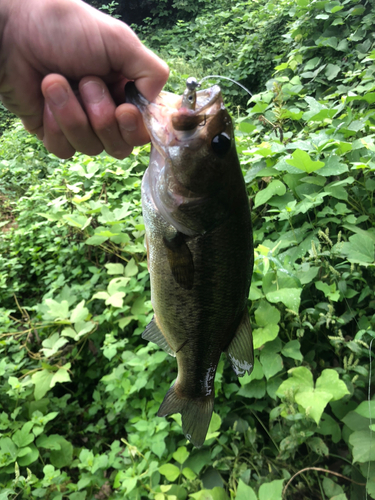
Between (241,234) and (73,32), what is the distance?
1.07 m

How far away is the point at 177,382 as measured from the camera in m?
1.38

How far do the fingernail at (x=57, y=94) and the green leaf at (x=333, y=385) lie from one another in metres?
1.75

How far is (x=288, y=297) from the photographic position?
1.69 m

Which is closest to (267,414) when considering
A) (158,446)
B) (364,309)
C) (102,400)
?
(158,446)

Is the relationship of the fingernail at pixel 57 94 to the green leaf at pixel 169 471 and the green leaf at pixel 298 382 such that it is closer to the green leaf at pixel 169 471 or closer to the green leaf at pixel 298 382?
the green leaf at pixel 298 382

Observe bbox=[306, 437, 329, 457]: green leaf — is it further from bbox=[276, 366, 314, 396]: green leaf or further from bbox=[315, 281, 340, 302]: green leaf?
bbox=[315, 281, 340, 302]: green leaf

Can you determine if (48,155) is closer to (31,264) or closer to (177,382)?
(31,264)

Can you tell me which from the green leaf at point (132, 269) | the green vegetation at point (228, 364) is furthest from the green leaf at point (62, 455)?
the green leaf at point (132, 269)

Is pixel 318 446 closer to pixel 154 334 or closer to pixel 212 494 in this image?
pixel 212 494

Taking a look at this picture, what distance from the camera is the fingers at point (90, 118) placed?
1266mm

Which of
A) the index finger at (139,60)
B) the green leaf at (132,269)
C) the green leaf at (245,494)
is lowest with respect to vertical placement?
the green leaf at (245,494)

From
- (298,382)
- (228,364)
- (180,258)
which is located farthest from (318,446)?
(180,258)

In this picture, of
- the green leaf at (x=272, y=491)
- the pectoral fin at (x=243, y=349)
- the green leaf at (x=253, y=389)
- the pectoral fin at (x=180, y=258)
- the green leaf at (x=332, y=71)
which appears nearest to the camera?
the pectoral fin at (x=180, y=258)

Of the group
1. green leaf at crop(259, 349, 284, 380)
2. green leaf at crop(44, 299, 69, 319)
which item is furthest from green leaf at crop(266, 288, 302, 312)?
green leaf at crop(44, 299, 69, 319)
